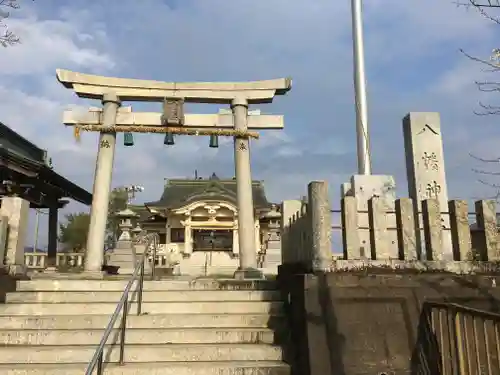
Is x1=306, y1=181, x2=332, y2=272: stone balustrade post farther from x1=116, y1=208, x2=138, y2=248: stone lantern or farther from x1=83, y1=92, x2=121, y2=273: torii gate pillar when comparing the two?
x1=116, y1=208, x2=138, y2=248: stone lantern

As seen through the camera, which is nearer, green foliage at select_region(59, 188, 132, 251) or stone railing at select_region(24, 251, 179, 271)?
stone railing at select_region(24, 251, 179, 271)

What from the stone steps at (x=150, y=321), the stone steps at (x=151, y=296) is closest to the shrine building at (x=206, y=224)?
the stone steps at (x=151, y=296)

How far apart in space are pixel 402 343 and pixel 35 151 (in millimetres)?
16079

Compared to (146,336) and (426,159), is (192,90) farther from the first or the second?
(146,336)

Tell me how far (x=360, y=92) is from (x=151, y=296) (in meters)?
5.54

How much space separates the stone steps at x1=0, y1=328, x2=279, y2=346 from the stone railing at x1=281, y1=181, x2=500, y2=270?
1.14m

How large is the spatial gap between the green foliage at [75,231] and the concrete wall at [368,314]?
33743 mm

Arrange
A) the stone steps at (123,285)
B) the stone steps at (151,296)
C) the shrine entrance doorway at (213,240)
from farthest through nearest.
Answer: the shrine entrance doorway at (213,240) → the stone steps at (123,285) → the stone steps at (151,296)

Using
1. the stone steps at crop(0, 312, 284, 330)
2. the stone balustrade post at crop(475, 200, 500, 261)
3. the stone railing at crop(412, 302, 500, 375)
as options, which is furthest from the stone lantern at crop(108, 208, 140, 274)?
the stone balustrade post at crop(475, 200, 500, 261)

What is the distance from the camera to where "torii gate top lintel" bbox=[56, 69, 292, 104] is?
10039 mm

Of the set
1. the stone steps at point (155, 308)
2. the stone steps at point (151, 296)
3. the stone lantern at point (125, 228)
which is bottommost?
the stone steps at point (155, 308)

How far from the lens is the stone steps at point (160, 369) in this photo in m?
4.54

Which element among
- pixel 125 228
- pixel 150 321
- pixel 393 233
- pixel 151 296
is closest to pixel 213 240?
pixel 125 228

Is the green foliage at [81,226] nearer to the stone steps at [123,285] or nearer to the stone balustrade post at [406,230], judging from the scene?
the stone steps at [123,285]
